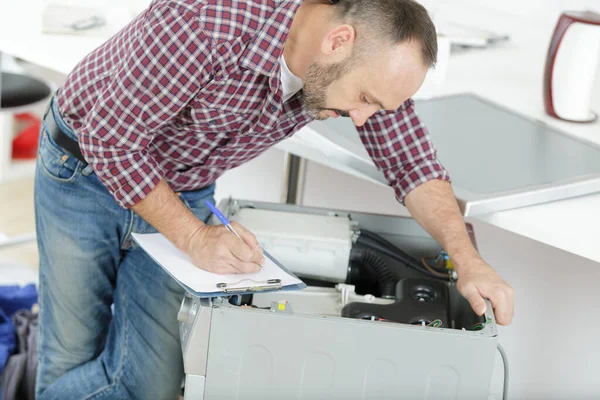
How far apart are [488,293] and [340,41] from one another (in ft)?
1.49

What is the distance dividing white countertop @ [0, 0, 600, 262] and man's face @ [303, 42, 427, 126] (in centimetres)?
36

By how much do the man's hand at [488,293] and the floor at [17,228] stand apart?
1.96m

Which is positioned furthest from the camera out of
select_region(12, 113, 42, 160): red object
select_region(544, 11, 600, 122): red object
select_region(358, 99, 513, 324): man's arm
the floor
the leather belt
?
select_region(12, 113, 42, 160): red object

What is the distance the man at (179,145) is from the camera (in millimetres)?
1248

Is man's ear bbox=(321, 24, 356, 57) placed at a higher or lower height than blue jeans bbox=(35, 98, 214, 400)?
higher

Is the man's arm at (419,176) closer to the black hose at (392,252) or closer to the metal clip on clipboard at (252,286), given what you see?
the black hose at (392,252)

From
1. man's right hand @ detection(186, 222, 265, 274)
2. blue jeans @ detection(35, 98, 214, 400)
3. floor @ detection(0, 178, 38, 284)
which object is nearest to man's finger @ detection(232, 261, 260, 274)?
man's right hand @ detection(186, 222, 265, 274)

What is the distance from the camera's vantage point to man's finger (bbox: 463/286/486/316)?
1.28 m

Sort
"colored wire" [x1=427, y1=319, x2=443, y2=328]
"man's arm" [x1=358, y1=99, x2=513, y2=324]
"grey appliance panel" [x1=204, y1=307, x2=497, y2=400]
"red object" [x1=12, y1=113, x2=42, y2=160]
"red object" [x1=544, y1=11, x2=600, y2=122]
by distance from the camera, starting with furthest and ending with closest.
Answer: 1. "red object" [x1=12, y1=113, x2=42, y2=160]
2. "red object" [x1=544, y1=11, x2=600, y2=122]
3. "man's arm" [x1=358, y1=99, x2=513, y2=324]
4. "colored wire" [x1=427, y1=319, x2=443, y2=328]
5. "grey appliance panel" [x1=204, y1=307, x2=497, y2=400]

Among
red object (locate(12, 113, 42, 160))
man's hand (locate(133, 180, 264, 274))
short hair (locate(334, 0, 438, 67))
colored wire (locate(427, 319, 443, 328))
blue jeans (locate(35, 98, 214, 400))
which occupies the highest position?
short hair (locate(334, 0, 438, 67))

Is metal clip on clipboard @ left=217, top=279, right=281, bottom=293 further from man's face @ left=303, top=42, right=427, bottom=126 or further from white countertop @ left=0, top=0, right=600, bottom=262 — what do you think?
white countertop @ left=0, top=0, right=600, bottom=262

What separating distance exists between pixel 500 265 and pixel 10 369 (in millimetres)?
1248

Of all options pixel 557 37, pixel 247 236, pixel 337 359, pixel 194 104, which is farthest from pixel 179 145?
pixel 557 37

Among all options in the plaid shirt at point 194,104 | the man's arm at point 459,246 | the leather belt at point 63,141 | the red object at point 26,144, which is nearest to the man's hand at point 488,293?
the man's arm at point 459,246
